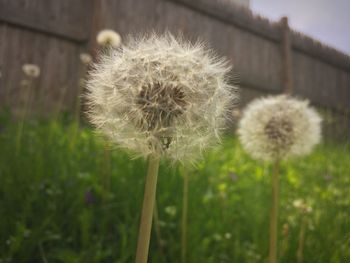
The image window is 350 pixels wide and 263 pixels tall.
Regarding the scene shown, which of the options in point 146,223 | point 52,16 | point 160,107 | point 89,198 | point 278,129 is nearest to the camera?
point 146,223

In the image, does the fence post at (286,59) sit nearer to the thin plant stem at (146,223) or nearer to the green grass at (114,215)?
the green grass at (114,215)

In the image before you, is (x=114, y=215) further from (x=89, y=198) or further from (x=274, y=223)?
(x=274, y=223)

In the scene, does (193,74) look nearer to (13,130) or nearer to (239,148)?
(13,130)

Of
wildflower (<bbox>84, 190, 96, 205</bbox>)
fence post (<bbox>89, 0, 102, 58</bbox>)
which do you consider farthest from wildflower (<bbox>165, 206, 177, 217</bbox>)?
fence post (<bbox>89, 0, 102, 58</bbox>)

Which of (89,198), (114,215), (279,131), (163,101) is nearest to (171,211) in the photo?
(114,215)

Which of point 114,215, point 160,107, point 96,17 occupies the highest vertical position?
point 96,17

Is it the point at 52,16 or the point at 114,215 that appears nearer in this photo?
the point at 114,215

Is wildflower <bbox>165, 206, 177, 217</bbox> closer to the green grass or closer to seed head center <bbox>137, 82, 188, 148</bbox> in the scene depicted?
the green grass
